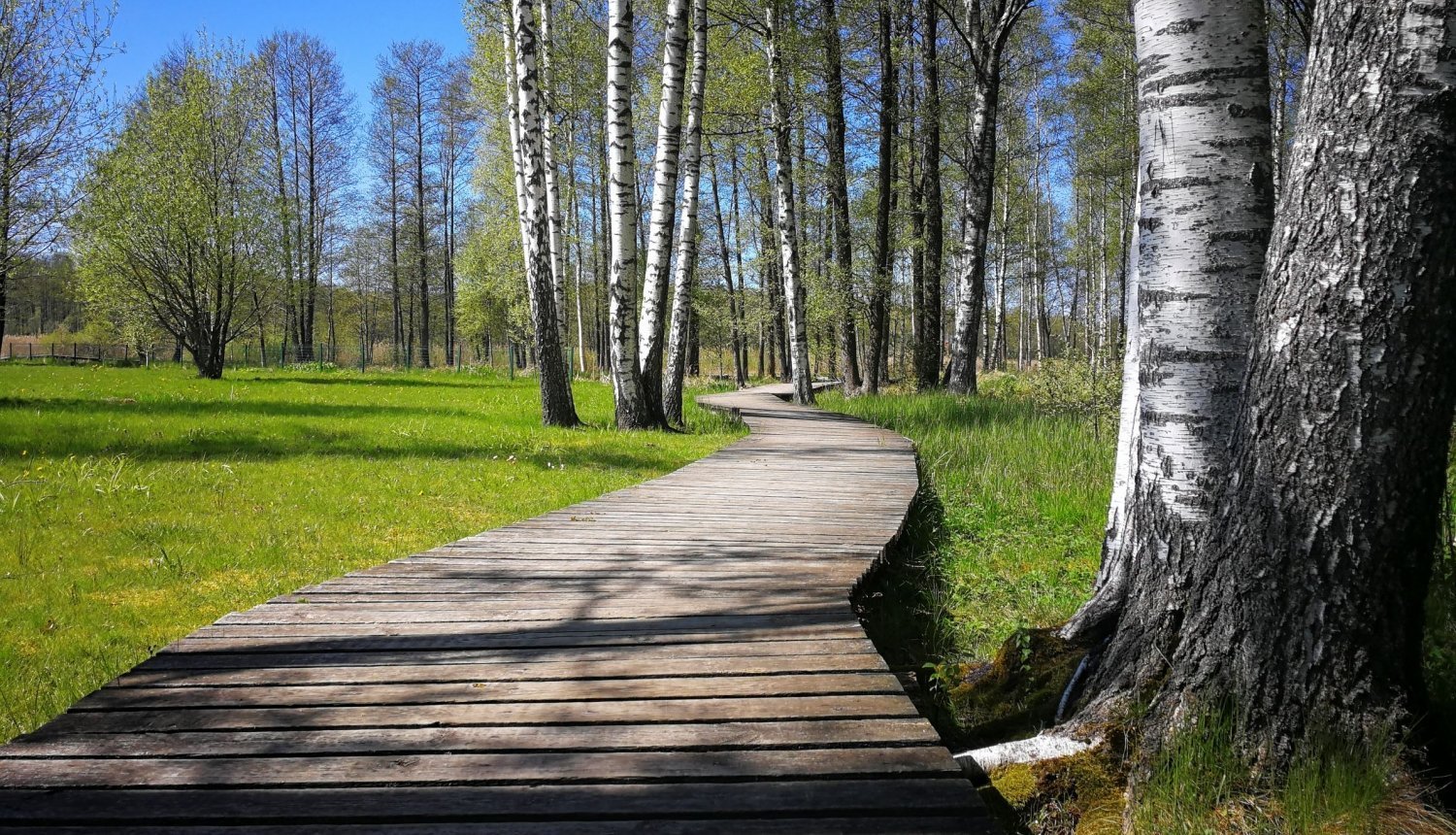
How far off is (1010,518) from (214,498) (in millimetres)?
6421

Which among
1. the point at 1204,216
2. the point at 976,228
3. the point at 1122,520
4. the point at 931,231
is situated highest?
the point at 931,231

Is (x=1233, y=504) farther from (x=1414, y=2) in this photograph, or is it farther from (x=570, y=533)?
(x=570, y=533)

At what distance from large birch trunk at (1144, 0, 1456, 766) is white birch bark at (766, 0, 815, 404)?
12.8 metres

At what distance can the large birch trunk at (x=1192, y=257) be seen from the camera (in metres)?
2.48

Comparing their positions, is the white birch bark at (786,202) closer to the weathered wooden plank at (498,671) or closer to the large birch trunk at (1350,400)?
the weathered wooden plank at (498,671)

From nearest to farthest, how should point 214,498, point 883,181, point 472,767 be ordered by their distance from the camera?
point 472,767
point 214,498
point 883,181

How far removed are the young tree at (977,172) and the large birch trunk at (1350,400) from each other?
13631 millimetres

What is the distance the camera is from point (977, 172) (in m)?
15.3

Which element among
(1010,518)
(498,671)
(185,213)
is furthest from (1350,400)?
(185,213)

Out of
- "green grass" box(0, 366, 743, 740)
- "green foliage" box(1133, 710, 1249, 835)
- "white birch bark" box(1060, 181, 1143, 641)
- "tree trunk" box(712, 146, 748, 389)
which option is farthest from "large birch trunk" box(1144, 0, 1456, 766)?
"tree trunk" box(712, 146, 748, 389)

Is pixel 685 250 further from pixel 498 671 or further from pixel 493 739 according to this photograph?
pixel 493 739

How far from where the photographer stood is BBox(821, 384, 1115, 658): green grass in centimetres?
464

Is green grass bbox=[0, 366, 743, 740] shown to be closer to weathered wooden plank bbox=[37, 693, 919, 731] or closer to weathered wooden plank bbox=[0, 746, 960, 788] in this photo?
weathered wooden plank bbox=[37, 693, 919, 731]

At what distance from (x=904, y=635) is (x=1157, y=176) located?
9.82 feet
